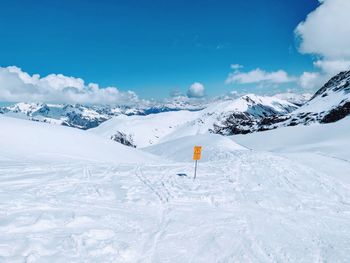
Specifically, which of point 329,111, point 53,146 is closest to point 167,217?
point 53,146

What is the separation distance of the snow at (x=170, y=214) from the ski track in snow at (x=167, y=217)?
0.10 feet

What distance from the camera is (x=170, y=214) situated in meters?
10.8

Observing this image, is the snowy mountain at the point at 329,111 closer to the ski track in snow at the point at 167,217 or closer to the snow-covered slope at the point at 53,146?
the snow-covered slope at the point at 53,146

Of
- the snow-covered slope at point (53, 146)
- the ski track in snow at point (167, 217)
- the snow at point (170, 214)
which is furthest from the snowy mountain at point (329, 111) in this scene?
the ski track in snow at point (167, 217)

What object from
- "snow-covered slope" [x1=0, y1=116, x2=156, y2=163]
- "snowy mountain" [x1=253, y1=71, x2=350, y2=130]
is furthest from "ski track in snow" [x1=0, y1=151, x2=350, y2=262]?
"snowy mountain" [x1=253, y1=71, x2=350, y2=130]

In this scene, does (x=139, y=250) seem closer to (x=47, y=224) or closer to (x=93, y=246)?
(x=93, y=246)

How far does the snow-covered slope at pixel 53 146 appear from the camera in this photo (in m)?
24.0

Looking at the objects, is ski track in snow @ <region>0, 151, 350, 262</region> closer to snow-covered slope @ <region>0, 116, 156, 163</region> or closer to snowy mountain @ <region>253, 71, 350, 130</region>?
snow-covered slope @ <region>0, 116, 156, 163</region>

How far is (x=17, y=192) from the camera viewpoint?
1246cm

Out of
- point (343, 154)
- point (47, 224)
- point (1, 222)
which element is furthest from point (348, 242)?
point (343, 154)

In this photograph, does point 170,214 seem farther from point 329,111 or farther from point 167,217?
point 329,111

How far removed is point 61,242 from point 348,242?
834cm

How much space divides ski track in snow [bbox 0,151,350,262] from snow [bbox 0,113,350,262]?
3 centimetres

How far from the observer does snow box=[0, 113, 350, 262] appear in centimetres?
773
